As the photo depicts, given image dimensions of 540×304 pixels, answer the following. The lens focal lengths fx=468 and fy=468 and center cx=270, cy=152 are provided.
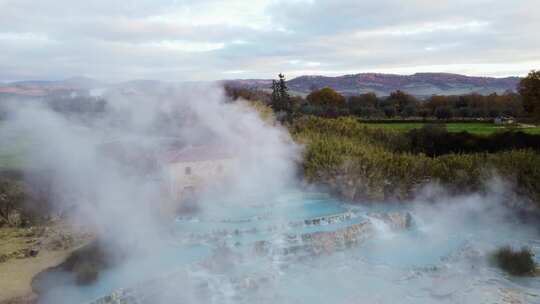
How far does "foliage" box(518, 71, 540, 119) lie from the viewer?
22.3m

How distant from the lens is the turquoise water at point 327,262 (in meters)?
7.95

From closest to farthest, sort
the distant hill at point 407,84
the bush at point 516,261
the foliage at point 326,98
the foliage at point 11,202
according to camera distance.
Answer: the bush at point 516,261 → the foliage at point 11,202 → the foliage at point 326,98 → the distant hill at point 407,84

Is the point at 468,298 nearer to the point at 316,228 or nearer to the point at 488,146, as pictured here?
the point at 316,228

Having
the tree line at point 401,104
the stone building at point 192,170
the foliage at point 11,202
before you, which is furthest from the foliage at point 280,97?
the foliage at point 11,202

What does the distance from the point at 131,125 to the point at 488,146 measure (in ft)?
43.9

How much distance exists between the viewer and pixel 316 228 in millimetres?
10773

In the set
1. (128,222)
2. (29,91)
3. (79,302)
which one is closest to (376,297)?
(79,302)

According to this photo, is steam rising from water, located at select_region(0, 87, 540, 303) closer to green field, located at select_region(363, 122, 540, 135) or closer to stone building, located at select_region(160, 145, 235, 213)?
stone building, located at select_region(160, 145, 235, 213)

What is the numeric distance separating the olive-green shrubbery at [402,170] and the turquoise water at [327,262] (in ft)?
2.80

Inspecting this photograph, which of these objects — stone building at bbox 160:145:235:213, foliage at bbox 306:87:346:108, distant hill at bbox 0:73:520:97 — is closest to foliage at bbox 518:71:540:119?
stone building at bbox 160:145:235:213

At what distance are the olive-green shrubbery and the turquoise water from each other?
2.80ft

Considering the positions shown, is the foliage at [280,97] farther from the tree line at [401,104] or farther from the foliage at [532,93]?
the foliage at [532,93]

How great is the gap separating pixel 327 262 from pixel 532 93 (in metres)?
18.1

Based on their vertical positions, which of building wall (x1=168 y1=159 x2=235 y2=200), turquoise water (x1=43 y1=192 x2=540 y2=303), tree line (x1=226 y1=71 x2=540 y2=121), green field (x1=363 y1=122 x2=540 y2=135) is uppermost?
tree line (x1=226 y1=71 x2=540 y2=121)
